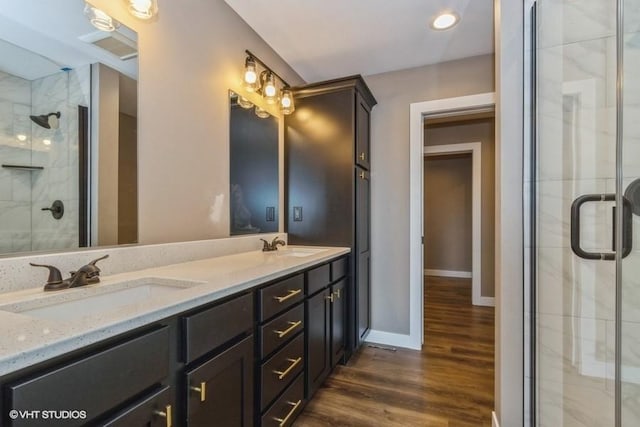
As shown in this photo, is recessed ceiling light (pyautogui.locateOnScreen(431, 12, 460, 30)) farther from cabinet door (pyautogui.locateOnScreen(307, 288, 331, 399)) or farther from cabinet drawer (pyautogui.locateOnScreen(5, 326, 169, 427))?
cabinet drawer (pyautogui.locateOnScreen(5, 326, 169, 427))

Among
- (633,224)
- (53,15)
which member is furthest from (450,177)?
(53,15)

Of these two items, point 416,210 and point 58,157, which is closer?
point 58,157

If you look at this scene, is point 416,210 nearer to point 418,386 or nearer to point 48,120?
point 418,386

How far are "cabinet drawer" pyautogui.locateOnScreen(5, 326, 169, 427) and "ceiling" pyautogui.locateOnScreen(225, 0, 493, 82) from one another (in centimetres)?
199

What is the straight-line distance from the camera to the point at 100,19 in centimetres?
122

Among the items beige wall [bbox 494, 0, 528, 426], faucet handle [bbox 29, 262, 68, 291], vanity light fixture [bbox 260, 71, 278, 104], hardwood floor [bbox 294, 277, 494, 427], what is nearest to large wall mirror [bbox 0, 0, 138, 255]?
faucet handle [bbox 29, 262, 68, 291]

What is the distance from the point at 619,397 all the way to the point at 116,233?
7.39ft

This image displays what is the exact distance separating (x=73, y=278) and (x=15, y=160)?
422mm

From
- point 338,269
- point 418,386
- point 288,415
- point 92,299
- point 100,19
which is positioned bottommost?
point 418,386

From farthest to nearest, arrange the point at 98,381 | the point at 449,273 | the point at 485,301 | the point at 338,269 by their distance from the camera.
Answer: the point at 449,273 → the point at 485,301 → the point at 338,269 → the point at 98,381

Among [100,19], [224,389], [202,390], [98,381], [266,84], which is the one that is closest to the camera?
[98,381]

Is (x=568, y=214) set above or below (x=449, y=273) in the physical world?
above

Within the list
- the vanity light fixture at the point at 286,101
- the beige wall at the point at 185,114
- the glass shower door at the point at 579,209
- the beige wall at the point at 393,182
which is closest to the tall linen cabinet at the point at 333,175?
the vanity light fixture at the point at 286,101

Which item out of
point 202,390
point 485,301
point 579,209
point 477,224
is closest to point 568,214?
point 579,209
